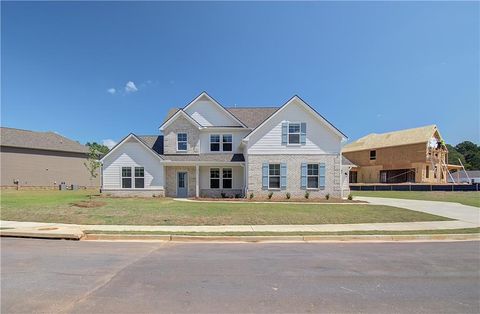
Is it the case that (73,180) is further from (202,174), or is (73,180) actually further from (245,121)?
(245,121)

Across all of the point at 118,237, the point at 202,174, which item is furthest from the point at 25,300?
the point at 202,174

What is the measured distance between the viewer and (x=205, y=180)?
2406 cm

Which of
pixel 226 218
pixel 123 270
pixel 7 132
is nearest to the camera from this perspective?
pixel 123 270

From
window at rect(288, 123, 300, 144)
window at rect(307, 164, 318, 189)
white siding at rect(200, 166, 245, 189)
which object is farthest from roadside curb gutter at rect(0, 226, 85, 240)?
window at rect(307, 164, 318, 189)

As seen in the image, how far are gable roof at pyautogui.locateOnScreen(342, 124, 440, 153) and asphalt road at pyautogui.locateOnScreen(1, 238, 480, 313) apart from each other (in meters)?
41.0

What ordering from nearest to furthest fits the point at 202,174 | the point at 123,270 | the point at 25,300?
the point at 25,300 → the point at 123,270 → the point at 202,174

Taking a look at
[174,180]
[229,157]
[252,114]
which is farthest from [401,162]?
[174,180]

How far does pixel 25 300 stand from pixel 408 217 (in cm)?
1448

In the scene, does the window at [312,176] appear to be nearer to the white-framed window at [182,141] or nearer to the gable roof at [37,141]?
the white-framed window at [182,141]

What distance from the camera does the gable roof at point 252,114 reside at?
2595 centimetres

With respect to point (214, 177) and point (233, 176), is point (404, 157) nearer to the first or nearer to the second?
point (233, 176)

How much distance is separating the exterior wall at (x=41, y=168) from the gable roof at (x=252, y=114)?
26581mm

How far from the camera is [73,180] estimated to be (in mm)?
39875

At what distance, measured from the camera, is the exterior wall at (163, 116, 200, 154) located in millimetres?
23922
